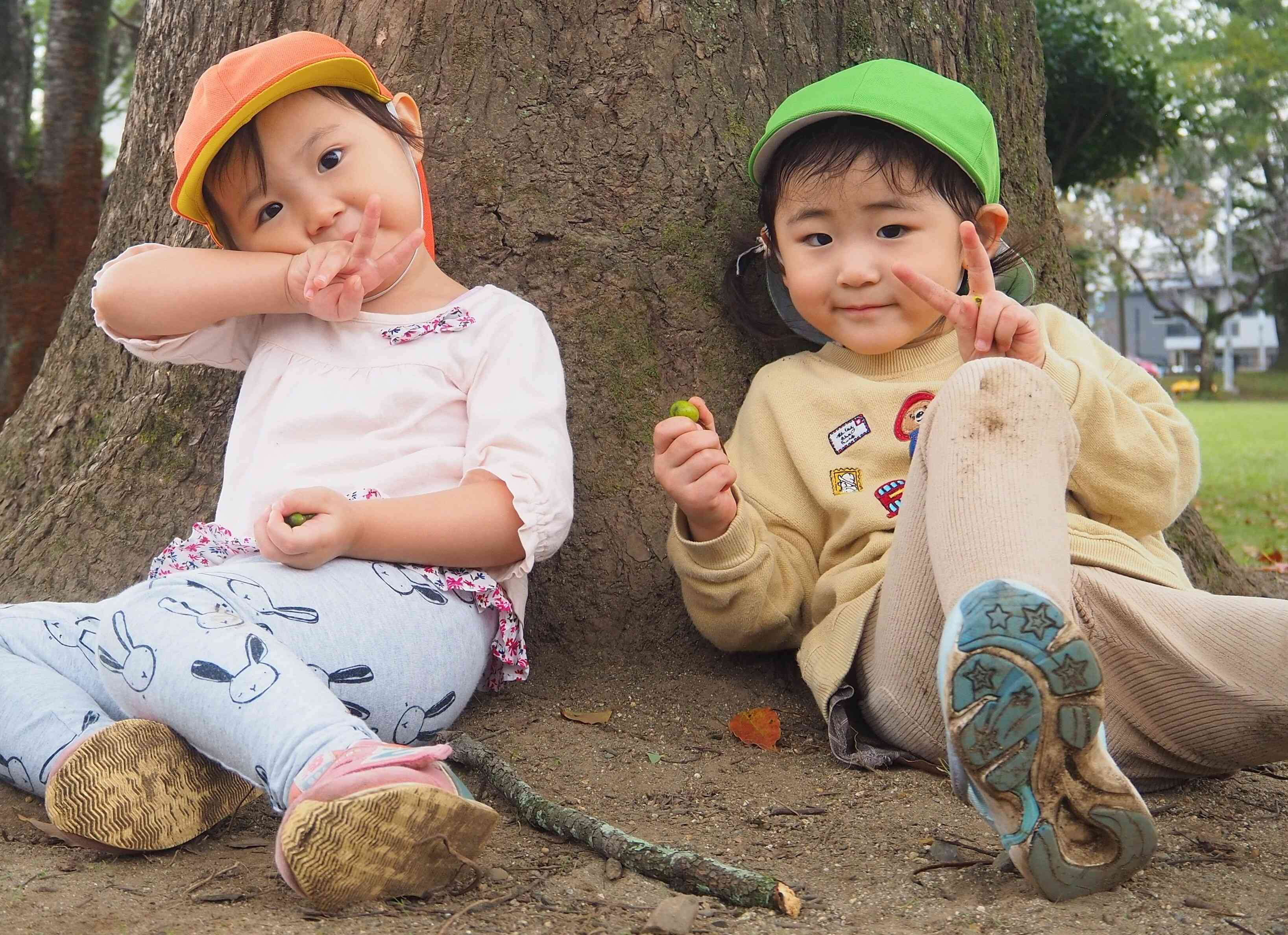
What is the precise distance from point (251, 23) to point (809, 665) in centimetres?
194

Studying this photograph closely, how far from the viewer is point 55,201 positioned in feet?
21.9

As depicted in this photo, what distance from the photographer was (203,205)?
2365 mm

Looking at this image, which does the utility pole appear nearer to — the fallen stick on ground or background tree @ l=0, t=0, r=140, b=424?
background tree @ l=0, t=0, r=140, b=424

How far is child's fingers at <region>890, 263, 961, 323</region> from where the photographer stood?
82.4 inches

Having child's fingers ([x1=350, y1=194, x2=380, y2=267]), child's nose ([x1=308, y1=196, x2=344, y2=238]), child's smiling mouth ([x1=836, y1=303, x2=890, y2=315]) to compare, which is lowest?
child's smiling mouth ([x1=836, y1=303, x2=890, y2=315])

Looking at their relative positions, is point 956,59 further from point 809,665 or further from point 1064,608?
point 1064,608

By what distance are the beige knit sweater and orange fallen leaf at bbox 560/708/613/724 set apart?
254 millimetres

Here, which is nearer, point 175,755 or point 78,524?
point 175,755

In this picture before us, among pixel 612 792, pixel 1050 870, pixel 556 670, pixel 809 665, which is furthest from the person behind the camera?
pixel 556 670

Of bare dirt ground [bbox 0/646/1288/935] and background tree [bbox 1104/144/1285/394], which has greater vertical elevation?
background tree [bbox 1104/144/1285/394]

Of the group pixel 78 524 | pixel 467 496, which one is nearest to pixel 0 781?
pixel 78 524

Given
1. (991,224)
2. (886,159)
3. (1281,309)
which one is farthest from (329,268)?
(1281,309)

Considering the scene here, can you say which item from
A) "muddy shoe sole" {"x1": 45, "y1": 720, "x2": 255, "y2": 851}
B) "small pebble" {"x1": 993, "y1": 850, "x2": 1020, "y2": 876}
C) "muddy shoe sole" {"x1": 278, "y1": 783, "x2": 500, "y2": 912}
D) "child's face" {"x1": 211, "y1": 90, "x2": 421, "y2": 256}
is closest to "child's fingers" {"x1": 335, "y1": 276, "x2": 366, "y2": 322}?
"child's face" {"x1": 211, "y1": 90, "x2": 421, "y2": 256}

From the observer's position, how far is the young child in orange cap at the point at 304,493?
1806 millimetres
